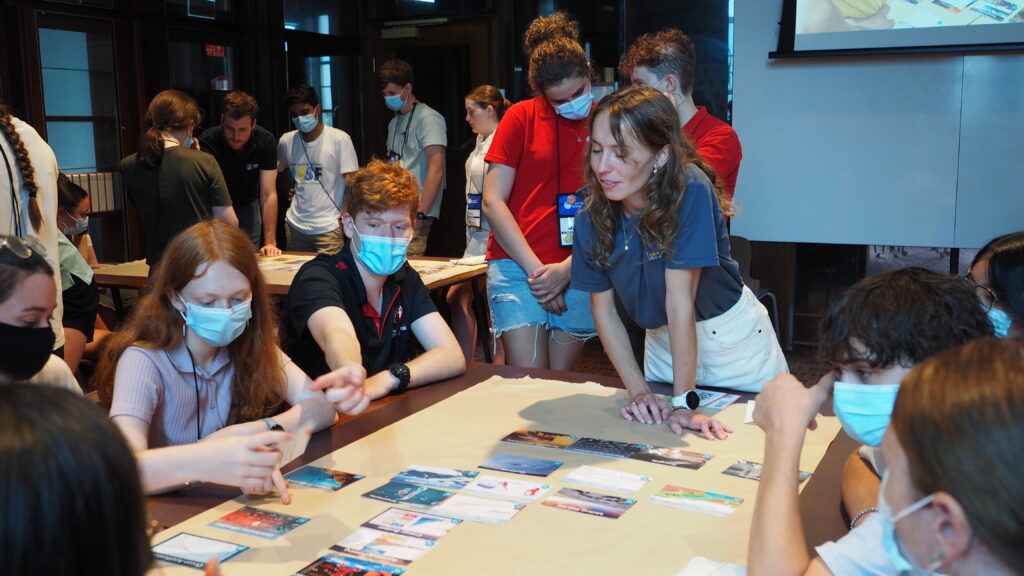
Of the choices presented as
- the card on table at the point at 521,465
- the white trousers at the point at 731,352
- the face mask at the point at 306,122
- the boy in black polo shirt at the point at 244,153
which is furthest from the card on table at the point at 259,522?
the face mask at the point at 306,122

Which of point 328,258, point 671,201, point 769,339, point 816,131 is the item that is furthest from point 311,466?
point 816,131

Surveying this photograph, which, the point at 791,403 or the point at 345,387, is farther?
the point at 345,387

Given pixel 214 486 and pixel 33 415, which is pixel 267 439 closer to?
pixel 214 486

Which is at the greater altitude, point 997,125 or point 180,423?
point 997,125

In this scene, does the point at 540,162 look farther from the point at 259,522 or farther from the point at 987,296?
the point at 259,522

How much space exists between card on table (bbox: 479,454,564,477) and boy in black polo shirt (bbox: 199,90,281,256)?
3.69m

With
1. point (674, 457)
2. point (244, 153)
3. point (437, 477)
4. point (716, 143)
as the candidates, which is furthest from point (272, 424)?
point (244, 153)

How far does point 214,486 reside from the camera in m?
1.57

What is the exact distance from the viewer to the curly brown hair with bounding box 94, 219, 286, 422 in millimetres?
1843

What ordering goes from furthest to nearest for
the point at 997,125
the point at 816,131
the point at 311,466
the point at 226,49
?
the point at 226,49 → the point at 816,131 → the point at 997,125 → the point at 311,466

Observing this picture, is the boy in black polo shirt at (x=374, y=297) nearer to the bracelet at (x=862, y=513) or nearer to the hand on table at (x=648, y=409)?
the hand on table at (x=648, y=409)

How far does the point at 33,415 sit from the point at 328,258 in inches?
65.3

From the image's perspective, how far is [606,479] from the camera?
1567 millimetres

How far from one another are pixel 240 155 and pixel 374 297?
331cm
